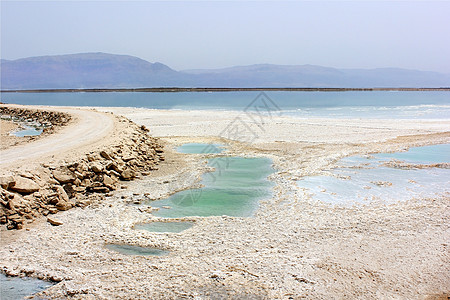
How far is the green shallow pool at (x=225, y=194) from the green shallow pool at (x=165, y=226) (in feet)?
1.68

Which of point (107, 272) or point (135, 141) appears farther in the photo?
point (135, 141)

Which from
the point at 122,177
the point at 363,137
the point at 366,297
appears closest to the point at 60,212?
the point at 122,177

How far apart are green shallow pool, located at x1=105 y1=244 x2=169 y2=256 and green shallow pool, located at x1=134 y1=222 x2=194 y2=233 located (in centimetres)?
92

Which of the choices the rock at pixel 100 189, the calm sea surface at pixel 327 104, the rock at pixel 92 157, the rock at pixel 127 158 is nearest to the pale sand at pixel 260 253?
the rock at pixel 100 189

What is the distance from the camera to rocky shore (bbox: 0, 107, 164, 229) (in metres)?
8.13

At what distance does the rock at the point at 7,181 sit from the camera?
8.48 m

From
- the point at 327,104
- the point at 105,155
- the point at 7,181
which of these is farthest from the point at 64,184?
the point at 327,104

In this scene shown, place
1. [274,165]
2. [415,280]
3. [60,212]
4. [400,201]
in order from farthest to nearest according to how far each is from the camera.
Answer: [274,165]
[400,201]
[60,212]
[415,280]

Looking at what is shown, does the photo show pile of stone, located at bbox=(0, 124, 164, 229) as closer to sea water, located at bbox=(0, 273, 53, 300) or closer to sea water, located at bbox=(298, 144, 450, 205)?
sea water, located at bbox=(0, 273, 53, 300)

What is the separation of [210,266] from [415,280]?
9.97 feet

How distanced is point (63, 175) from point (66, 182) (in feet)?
0.76

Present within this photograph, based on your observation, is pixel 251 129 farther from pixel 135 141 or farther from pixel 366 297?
pixel 366 297

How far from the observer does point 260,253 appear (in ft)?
21.8

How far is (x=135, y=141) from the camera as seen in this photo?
52.4 feet
